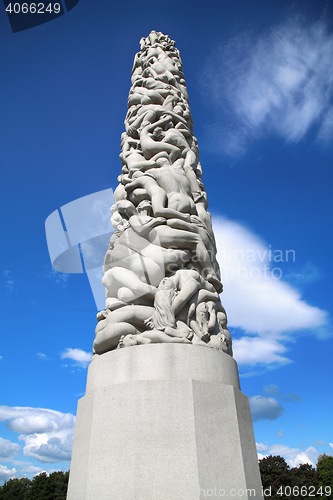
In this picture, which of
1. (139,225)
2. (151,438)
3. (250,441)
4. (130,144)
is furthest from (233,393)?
(130,144)

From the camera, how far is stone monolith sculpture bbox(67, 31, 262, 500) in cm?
394

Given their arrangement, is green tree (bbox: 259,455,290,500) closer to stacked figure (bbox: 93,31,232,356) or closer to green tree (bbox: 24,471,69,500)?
green tree (bbox: 24,471,69,500)

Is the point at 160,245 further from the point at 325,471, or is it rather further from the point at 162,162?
the point at 325,471

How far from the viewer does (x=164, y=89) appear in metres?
8.78

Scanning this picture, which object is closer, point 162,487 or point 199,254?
point 162,487

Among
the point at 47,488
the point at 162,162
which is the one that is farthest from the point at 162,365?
the point at 47,488

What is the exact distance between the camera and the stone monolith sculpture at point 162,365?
3.94 meters

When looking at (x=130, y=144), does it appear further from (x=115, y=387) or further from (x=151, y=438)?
(x=151, y=438)

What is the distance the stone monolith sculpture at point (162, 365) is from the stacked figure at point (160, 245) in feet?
0.07

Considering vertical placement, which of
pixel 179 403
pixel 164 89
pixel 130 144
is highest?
pixel 164 89

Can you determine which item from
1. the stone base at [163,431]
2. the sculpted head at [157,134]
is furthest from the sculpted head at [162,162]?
the stone base at [163,431]

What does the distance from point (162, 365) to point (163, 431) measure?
0.80 meters

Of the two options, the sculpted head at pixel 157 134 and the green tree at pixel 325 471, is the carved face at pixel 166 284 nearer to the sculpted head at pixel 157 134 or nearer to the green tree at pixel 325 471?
the sculpted head at pixel 157 134

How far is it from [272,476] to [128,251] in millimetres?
40186
